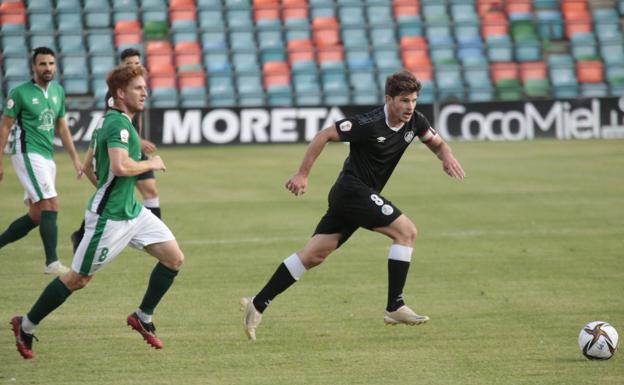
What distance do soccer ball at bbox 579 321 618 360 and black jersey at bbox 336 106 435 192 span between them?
2015mm

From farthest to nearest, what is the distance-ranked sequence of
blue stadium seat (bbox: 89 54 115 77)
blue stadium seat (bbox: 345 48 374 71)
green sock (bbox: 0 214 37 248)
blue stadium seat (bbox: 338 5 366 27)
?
blue stadium seat (bbox: 338 5 366 27) < blue stadium seat (bbox: 345 48 374 71) < blue stadium seat (bbox: 89 54 115 77) < green sock (bbox: 0 214 37 248)

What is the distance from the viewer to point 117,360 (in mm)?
7465

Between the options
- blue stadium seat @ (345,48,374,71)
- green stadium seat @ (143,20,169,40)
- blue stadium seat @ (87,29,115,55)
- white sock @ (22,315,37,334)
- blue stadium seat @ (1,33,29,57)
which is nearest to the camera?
white sock @ (22,315,37,334)

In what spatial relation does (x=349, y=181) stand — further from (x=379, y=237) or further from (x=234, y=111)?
(x=234, y=111)

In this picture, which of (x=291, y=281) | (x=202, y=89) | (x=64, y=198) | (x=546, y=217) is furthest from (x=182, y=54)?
(x=291, y=281)

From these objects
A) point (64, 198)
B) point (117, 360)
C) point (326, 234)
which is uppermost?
point (326, 234)

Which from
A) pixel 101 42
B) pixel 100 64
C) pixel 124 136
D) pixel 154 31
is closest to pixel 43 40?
pixel 101 42

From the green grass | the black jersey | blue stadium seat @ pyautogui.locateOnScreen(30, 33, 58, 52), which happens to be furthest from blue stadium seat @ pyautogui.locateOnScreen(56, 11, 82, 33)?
the black jersey

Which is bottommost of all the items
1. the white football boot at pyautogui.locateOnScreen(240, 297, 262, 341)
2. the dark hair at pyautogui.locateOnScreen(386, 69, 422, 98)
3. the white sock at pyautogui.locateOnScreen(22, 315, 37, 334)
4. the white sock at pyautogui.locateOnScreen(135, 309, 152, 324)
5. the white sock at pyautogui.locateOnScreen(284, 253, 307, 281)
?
the white football boot at pyautogui.locateOnScreen(240, 297, 262, 341)

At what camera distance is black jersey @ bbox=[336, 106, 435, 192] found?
8055 mm

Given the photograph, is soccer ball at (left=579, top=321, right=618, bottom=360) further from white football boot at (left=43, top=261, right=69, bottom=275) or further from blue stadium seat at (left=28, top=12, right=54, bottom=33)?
blue stadium seat at (left=28, top=12, right=54, bottom=33)

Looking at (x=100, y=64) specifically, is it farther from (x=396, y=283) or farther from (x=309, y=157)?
(x=396, y=283)

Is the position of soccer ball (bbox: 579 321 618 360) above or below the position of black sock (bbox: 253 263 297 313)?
below

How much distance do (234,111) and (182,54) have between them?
3.99 meters
